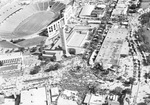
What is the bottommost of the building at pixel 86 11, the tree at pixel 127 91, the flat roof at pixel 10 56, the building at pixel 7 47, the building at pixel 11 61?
the tree at pixel 127 91

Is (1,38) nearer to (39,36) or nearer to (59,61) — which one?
(39,36)

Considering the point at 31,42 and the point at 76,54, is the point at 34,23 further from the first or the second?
the point at 76,54

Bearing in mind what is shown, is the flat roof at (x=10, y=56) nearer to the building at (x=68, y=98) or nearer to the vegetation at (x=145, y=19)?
the building at (x=68, y=98)

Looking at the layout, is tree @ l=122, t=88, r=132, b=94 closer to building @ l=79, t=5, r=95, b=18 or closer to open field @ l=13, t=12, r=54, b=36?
open field @ l=13, t=12, r=54, b=36

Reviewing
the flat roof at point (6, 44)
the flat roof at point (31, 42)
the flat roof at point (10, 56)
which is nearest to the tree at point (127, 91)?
the flat roof at point (10, 56)

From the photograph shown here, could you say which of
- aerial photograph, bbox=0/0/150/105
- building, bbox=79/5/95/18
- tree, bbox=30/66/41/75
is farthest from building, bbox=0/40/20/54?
building, bbox=79/5/95/18
